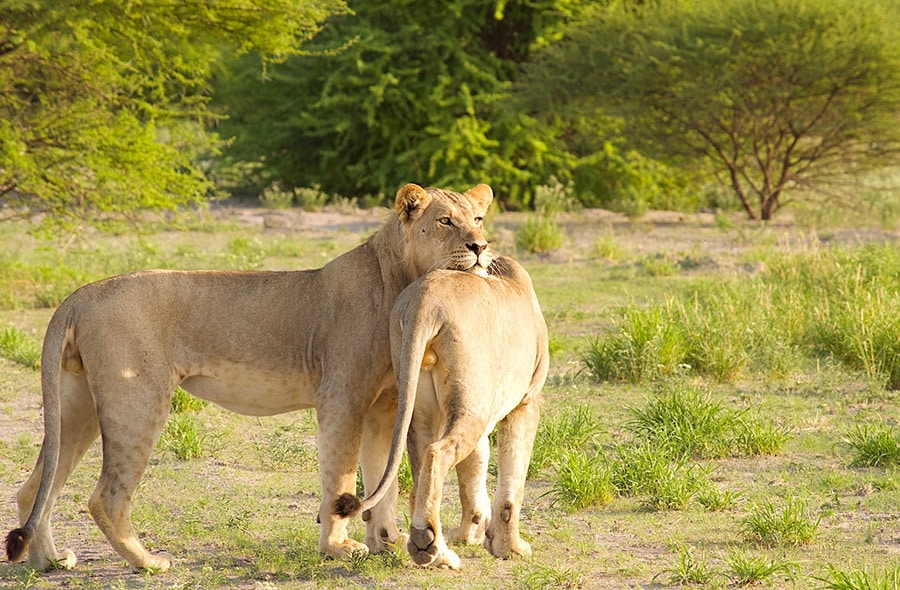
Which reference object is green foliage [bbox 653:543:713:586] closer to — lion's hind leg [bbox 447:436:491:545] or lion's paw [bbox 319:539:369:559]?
lion's hind leg [bbox 447:436:491:545]

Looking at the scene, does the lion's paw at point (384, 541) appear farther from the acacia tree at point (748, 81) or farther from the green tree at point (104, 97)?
the acacia tree at point (748, 81)

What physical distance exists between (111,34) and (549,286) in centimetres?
532

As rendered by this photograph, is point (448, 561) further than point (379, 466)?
No

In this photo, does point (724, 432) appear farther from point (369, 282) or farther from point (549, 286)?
point (549, 286)

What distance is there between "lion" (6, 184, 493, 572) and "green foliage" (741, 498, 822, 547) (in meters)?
1.52

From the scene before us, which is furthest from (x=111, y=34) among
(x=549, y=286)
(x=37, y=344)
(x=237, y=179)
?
(x=237, y=179)

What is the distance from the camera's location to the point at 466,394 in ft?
14.9

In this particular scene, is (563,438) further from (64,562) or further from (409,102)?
(409,102)

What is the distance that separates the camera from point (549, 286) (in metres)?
13.6

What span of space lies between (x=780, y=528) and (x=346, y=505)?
74.9 inches

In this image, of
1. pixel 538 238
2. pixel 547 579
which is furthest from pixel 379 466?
pixel 538 238

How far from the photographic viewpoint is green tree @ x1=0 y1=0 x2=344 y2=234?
40.8 feet

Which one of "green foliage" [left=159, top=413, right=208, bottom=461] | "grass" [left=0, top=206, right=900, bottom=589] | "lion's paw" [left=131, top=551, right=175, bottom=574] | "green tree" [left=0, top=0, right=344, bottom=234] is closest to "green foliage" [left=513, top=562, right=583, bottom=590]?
"grass" [left=0, top=206, right=900, bottom=589]

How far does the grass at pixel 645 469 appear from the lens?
490 centimetres
